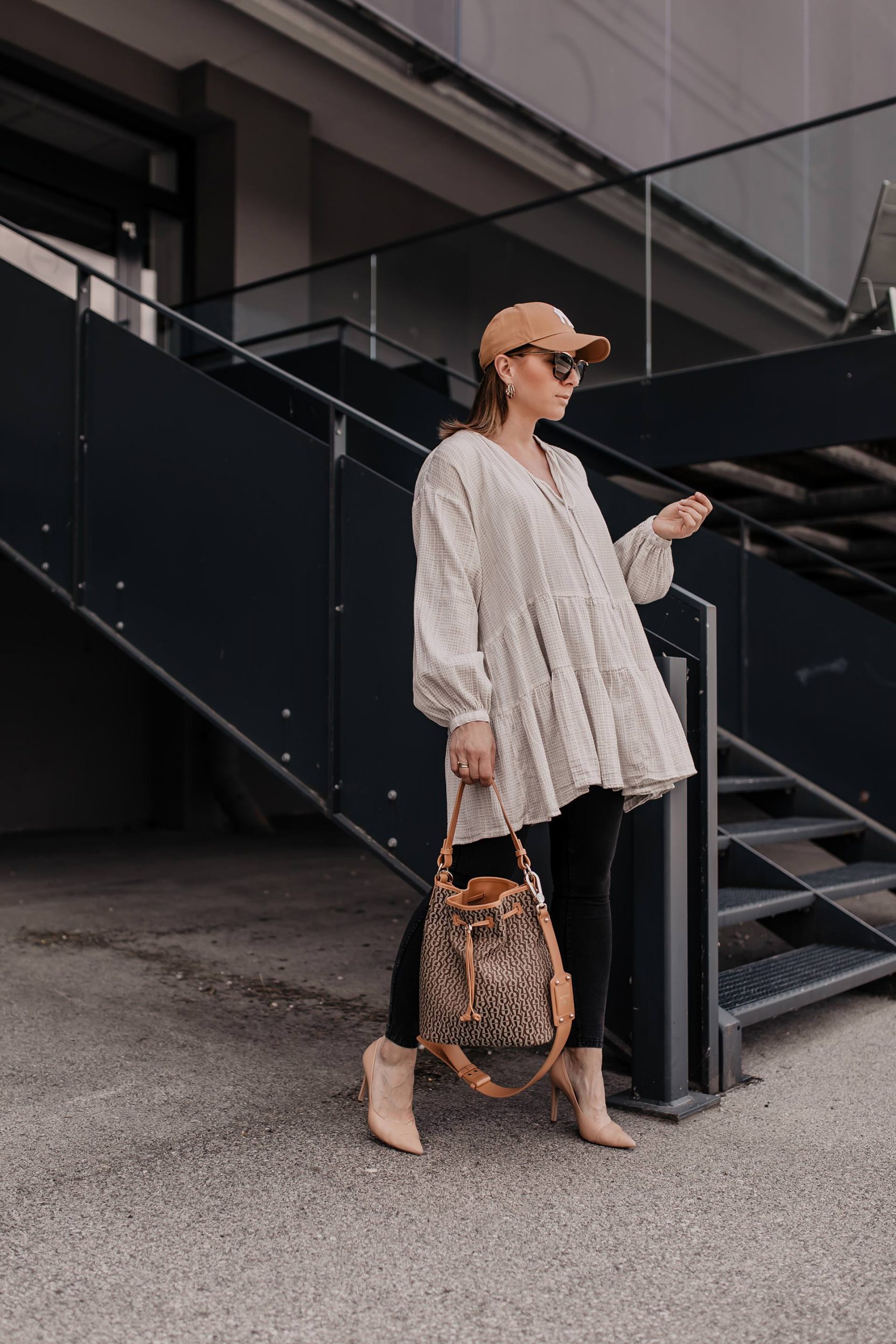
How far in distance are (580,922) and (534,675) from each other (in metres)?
0.56

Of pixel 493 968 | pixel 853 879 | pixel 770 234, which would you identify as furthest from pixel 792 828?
pixel 770 234

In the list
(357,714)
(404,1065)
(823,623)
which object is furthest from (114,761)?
(404,1065)

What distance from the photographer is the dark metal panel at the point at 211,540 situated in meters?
3.90

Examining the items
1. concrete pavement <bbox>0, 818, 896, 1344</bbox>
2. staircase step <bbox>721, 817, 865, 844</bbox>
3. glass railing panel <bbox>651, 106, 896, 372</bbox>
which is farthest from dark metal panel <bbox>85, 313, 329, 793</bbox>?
glass railing panel <bbox>651, 106, 896, 372</bbox>

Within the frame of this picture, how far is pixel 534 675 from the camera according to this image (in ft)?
8.59

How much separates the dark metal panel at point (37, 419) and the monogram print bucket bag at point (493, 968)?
9.74 feet

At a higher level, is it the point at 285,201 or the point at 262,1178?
the point at 285,201

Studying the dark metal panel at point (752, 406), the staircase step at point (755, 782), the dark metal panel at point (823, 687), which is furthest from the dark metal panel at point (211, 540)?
the dark metal panel at point (752, 406)

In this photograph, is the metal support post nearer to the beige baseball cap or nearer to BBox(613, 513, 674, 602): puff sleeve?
BBox(613, 513, 674, 602): puff sleeve

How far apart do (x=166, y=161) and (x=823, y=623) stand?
8.04 meters

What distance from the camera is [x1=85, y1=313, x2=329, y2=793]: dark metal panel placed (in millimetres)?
3896

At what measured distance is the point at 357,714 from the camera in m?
3.67

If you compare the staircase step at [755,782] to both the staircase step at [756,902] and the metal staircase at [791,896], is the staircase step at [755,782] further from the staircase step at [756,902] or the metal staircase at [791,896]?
the staircase step at [756,902]

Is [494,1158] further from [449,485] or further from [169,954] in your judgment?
[169,954]
